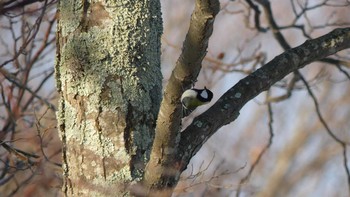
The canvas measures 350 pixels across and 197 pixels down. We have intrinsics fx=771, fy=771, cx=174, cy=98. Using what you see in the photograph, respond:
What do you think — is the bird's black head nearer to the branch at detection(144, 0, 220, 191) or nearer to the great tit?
the great tit

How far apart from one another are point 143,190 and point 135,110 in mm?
240

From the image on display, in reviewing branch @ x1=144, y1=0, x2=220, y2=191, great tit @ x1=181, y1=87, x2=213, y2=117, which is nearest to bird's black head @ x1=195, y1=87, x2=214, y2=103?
great tit @ x1=181, y1=87, x2=213, y2=117

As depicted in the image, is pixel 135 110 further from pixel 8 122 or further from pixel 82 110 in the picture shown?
pixel 8 122

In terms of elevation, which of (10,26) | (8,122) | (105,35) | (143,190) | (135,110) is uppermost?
(10,26)

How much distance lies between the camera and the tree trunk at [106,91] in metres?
2.23

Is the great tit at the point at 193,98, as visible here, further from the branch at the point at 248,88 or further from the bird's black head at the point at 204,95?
the branch at the point at 248,88

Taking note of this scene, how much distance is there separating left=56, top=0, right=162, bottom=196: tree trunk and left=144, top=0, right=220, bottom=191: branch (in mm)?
114

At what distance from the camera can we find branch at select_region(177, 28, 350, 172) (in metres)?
2.27

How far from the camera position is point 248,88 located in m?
2.46

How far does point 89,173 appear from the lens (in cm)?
223

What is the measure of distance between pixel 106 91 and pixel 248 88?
0.48 m

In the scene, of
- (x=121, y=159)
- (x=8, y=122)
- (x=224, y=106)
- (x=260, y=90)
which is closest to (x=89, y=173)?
(x=121, y=159)

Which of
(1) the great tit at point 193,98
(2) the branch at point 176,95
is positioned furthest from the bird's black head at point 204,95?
(2) the branch at point 176,95

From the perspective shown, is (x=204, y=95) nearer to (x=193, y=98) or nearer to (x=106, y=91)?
(x=193, y=98)
